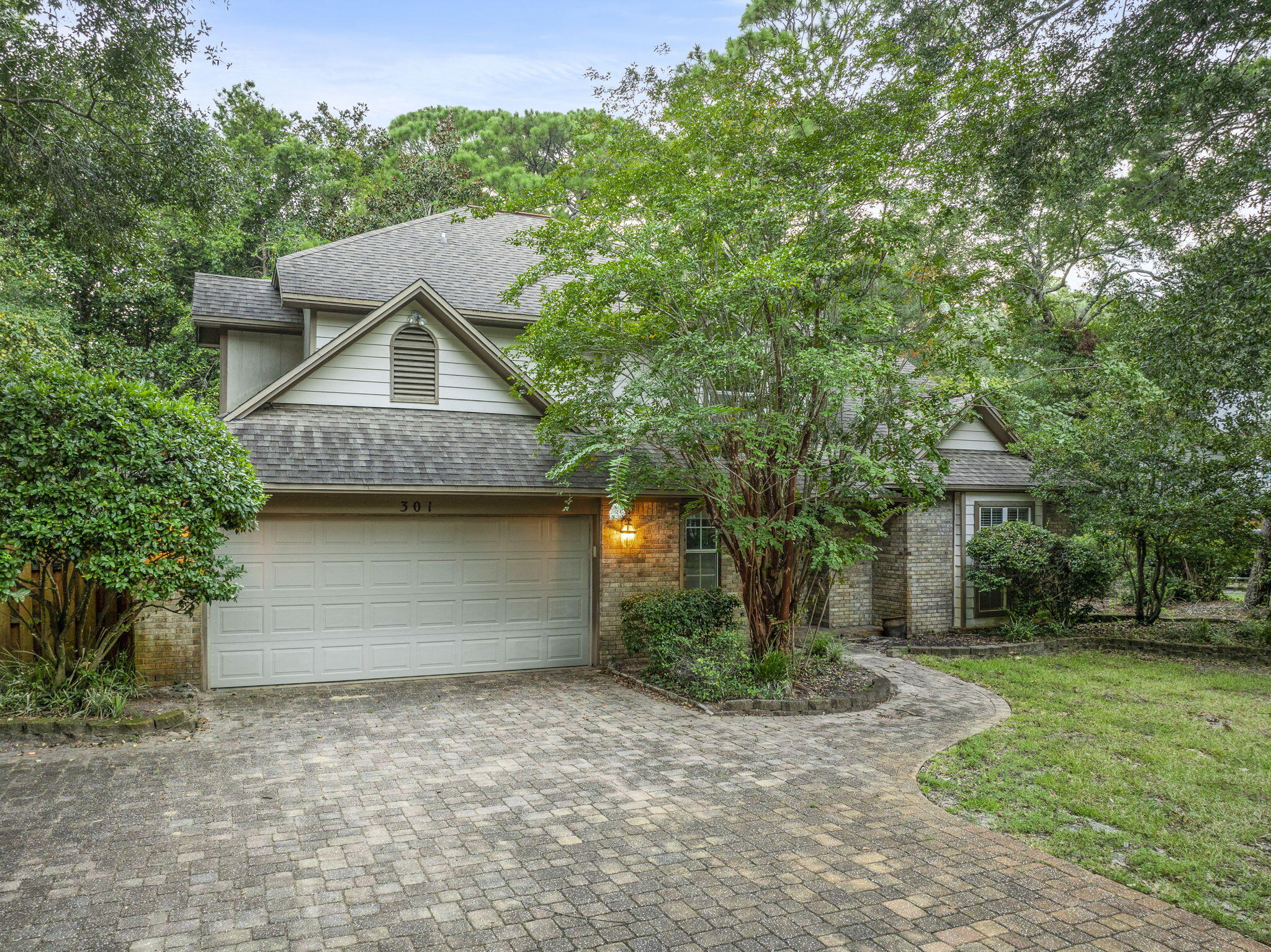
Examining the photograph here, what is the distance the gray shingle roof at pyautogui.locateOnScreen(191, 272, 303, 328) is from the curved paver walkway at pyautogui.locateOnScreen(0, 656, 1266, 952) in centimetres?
713

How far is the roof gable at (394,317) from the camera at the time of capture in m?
10.8

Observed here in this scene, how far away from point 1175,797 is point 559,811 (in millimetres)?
4770

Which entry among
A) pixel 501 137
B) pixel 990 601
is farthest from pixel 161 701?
pixel 501 137

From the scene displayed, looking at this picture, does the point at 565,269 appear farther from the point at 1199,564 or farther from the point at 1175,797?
the point at 1199,564

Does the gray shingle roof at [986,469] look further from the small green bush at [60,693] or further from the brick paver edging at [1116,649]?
the small green bush at [60,693]

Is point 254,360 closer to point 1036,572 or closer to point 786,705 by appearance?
point 786,705

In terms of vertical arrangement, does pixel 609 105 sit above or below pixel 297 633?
above

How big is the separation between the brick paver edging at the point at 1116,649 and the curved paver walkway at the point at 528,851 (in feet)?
15.8

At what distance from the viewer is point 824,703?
9188 millimetres

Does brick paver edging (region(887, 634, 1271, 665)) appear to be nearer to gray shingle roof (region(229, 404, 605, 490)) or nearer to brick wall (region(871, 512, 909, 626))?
brick wall (region(871, 512, 909, 626))

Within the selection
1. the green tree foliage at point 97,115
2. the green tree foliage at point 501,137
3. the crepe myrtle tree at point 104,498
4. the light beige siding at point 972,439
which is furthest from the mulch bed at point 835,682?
the green tree foliage at point 501,137

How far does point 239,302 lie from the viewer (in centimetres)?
1327

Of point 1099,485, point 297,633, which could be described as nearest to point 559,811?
point 297,633

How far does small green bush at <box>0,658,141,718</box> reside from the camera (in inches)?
307
